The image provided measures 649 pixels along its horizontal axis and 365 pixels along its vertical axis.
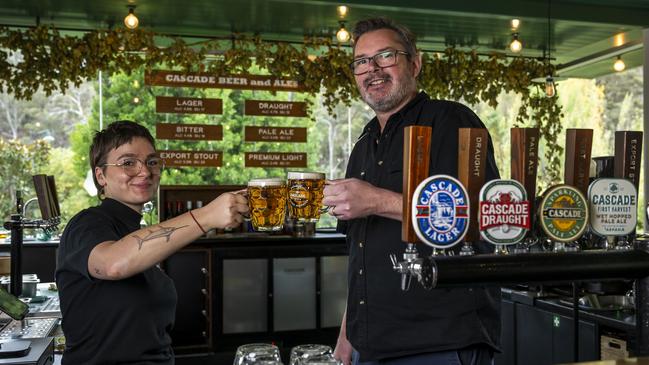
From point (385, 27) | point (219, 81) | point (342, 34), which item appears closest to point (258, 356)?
point (385, 27)

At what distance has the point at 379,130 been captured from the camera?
2.13m

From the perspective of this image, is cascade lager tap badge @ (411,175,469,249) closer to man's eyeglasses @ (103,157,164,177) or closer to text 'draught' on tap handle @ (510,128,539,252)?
text 'draught' on tap handle @ (510,128,539,252)

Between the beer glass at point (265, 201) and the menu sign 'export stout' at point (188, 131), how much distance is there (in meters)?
5.70

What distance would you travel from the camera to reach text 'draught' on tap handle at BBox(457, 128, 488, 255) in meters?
1.31

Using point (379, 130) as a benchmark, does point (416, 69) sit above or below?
above

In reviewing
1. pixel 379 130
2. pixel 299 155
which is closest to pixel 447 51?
pixel 299 155

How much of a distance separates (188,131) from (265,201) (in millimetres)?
5792

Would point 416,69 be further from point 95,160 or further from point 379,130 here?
point 95,160

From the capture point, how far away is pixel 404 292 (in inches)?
74.3

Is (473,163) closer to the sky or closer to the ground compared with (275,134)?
closer to the ground

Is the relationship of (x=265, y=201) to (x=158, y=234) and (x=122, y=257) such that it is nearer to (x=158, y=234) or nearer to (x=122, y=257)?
(x=158, y=234)

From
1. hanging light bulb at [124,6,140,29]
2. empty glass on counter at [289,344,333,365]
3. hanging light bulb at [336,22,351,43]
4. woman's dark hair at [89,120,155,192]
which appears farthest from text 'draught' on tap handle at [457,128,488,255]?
hanging light bulb at [124,6,140,29]

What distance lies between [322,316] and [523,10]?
11.9 ft

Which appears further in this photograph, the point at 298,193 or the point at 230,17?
the point at 230,17
